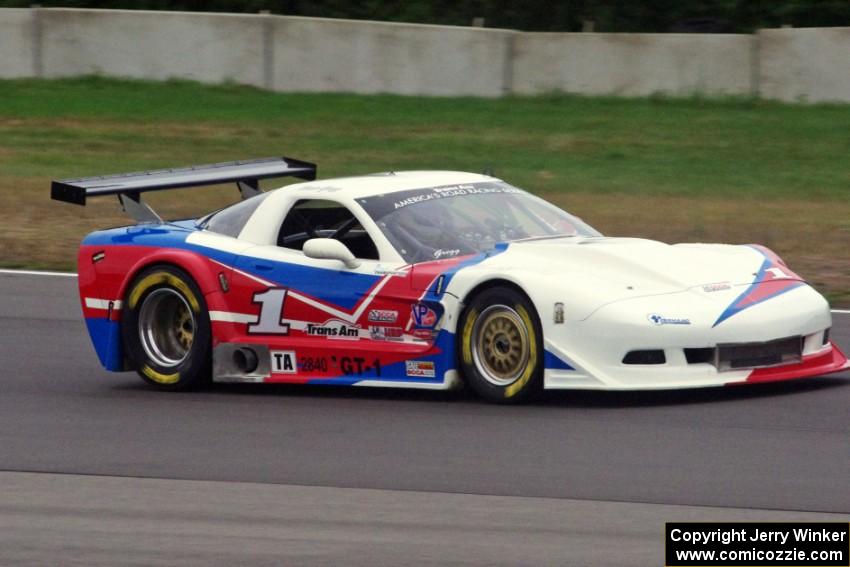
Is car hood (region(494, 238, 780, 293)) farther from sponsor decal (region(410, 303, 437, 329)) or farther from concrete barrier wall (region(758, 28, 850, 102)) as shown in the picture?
concrete barrier wall (region(758, 28, 850, 102))

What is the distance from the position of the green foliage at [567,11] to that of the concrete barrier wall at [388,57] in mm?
4843

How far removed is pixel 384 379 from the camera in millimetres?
9250

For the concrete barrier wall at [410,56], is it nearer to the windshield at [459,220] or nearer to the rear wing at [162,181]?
the rear wing at [162,181]

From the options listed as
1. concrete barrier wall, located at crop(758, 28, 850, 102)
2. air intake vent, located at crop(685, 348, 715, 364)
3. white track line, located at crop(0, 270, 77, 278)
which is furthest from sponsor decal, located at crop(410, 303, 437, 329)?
concrete barrier wall, located at crop(758, 28, 850, 102)

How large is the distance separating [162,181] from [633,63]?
13928 millimetres

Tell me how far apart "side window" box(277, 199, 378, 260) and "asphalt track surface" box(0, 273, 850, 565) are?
863mm

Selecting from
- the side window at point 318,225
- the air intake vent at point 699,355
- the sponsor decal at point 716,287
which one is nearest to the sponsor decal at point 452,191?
the side window at point 318,225

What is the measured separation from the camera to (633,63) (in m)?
23.8

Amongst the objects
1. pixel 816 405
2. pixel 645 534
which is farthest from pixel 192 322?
pixel 645 534

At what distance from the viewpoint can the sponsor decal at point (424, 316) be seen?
9055mm

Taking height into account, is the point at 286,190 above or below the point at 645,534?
above

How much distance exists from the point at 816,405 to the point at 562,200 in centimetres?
1006

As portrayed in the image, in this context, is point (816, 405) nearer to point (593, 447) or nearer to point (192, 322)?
point (593, 447)

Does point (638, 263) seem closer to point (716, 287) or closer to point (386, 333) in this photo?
point (716, 287)
